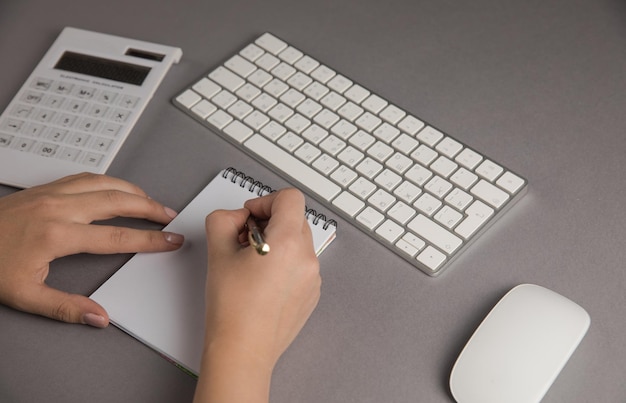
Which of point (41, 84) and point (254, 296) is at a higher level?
point (41, 84)

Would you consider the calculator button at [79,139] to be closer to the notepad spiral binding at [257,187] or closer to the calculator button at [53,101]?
the calculator button at [53,101]

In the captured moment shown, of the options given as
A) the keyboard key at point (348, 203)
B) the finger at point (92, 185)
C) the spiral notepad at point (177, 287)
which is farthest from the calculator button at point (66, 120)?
the keyboard key at point (348, 203)

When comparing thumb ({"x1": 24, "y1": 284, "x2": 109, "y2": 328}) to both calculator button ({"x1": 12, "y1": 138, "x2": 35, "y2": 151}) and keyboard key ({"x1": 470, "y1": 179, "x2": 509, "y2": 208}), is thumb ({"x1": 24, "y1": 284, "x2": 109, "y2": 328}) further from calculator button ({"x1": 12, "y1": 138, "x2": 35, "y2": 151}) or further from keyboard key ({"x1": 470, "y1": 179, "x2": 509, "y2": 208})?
keyboard key ({"x1": 470, "y1": 179, "x2": 509, "y2": 208})

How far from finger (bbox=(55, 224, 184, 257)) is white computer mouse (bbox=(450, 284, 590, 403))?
36 cm

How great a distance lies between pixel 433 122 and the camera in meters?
0.94

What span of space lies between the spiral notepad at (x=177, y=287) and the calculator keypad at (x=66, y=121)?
17 centimetres

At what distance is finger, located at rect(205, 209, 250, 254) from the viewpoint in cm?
74

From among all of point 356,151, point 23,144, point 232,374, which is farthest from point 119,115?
point 232,374

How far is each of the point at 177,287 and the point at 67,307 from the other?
117 millimetres

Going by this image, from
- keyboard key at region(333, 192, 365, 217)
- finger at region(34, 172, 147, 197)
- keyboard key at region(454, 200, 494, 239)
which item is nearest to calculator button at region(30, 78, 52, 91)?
finger at region(34, 172, 147, 197)

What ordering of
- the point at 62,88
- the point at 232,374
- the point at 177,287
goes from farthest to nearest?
the point at 62,88
the point at 177,287
the point at 232,374

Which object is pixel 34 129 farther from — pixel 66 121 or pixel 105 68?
pixel 105 68

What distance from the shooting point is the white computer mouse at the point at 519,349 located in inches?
25.6

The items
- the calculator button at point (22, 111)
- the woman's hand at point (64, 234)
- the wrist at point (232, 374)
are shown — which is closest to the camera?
the wrist at point (232, 374)
